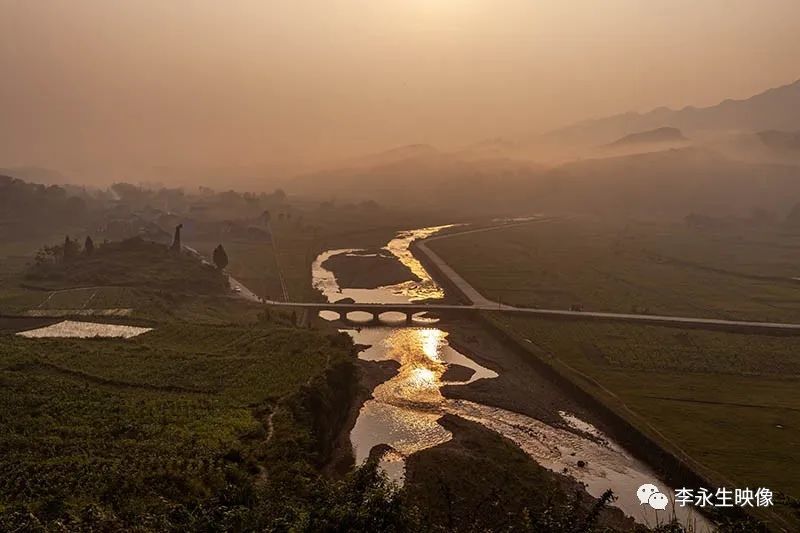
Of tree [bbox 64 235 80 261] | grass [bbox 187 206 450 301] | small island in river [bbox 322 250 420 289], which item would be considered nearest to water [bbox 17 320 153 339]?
grass [bbox 187 206 450 301]

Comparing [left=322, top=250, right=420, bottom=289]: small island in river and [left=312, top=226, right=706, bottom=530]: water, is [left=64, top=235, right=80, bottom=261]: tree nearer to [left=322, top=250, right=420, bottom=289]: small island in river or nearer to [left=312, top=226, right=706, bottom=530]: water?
[left=322, top=250, right=420, bottom=289]: small island in river

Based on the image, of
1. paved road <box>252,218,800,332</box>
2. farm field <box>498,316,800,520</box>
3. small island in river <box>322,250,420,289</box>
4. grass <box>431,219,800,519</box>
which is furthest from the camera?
small island in river <box>322,250,420,289</box>

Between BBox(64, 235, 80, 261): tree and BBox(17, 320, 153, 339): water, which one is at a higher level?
BBox(64, 235, 80, 261): tree

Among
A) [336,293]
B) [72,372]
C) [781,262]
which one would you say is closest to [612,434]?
[72,372]

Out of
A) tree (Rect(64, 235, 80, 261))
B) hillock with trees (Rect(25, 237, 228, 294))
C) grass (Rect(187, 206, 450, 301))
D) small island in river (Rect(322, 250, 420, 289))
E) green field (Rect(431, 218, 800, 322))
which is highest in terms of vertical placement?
tree (Rect(64, 235, 80, 261))

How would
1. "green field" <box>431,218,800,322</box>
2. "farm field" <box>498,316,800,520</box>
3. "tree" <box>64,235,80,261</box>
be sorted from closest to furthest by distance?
Result: "farm field" <box>498,316,800,520</box> < "green field" <box>431,218,800,322</box> < "tree" <box>64,235,80,261</box>

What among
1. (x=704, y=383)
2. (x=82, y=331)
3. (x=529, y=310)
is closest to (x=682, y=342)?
(x=704, y=383)

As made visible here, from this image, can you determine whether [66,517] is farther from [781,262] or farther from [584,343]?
[781,262]

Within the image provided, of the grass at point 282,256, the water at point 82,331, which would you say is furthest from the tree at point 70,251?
the water at point 82,331

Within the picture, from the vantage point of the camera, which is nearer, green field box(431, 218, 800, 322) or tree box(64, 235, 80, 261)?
green field box(431, 218, 800, 322)
